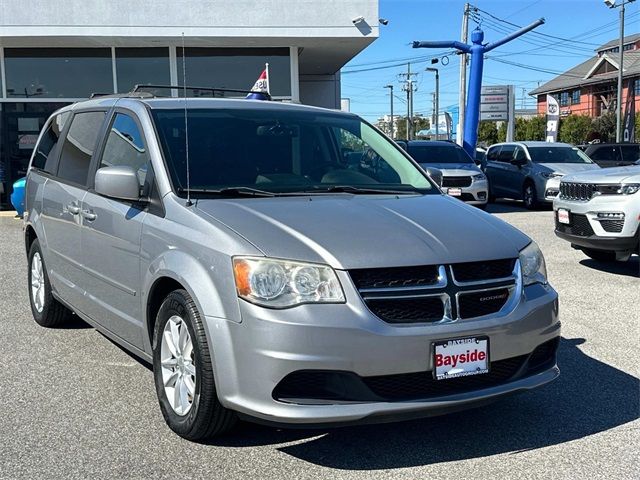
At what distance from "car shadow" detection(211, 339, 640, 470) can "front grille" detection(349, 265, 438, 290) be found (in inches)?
34.8

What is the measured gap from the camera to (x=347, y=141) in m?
4.91

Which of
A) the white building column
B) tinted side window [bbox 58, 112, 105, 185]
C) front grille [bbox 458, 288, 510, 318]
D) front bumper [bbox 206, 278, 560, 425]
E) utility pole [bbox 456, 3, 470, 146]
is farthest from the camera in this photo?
utility pole [bbox 456, 3, 470, 146]

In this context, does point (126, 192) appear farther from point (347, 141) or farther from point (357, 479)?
point (357, 479)

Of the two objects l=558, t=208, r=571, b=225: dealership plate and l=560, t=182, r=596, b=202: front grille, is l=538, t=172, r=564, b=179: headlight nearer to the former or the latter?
l=560, t=182, r=596, b=202: front grille

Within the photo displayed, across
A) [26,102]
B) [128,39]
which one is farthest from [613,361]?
[26,102]

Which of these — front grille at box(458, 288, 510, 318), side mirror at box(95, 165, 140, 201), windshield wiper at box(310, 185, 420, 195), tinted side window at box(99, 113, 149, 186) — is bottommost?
front grille at box(458, 288, 510, 318)

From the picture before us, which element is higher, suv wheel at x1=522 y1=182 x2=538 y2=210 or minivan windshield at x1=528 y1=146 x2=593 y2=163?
minivan windshield at x1=528 y1=146 x2=593 y2=163

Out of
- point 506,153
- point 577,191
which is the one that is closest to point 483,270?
point 577,191

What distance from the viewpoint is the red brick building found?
6047 centimetres

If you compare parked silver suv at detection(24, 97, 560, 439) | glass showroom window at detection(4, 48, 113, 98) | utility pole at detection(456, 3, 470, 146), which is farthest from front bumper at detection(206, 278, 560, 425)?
utility pole at detection(456, 3, 470, 146)

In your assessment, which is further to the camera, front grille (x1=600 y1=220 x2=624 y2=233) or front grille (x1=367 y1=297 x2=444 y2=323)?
front grille (x1=600 y1=220 x2=624 y2=233)

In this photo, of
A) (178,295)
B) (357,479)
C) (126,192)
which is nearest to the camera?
(357,479)

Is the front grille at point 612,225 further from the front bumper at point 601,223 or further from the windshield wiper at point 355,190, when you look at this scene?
the windshield wiper at point 355,190

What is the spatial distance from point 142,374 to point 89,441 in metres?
1.08
